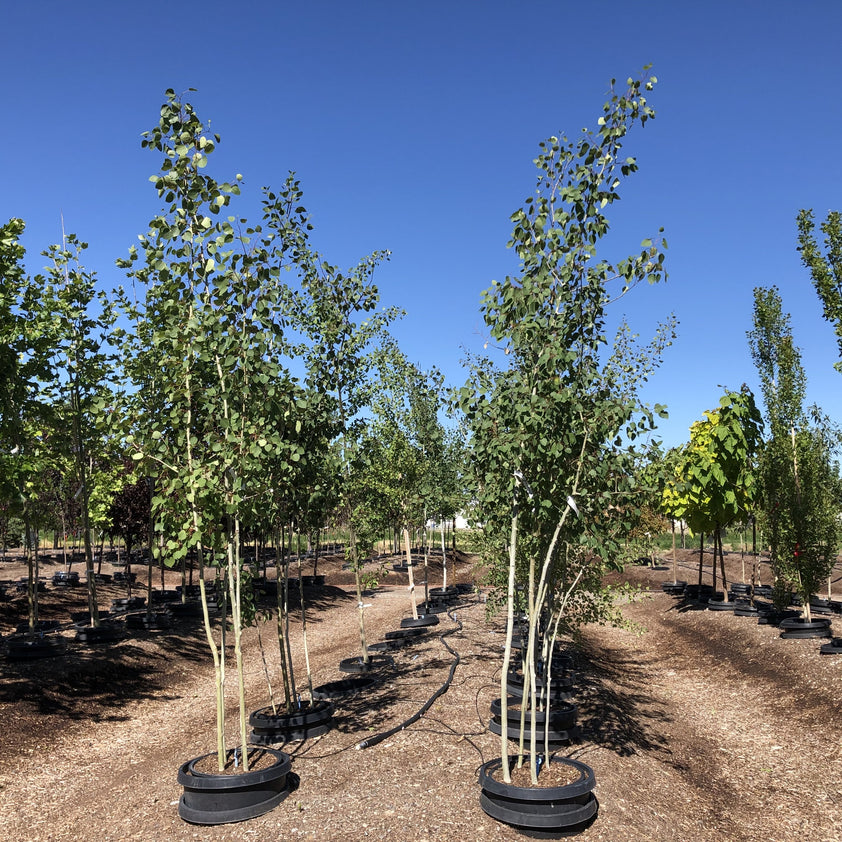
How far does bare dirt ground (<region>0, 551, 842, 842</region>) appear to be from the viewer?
6191mm

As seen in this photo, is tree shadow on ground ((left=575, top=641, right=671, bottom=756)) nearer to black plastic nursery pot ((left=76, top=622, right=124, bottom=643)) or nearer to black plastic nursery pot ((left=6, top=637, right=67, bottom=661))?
black plastic nursery pot ((left=6, top=637, right=67, bottom=661))

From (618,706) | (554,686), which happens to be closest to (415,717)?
(554,686)

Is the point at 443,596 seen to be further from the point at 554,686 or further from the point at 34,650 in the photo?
the point at 554,686

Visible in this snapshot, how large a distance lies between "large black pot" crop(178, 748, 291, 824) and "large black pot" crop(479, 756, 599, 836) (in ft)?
6.74

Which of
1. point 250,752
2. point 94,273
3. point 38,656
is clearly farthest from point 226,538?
point 94,273

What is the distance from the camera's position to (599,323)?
6180mm

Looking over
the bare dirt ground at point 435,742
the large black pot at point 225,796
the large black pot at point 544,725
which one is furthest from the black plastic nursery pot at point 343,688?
the large black pot at point 225,796

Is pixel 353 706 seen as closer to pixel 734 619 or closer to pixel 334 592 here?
pixel 734 619

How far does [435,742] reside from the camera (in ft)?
25.5

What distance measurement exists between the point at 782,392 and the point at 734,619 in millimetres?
5963

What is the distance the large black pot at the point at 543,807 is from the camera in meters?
5.57

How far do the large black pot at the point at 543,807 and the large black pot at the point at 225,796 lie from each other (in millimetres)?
2053

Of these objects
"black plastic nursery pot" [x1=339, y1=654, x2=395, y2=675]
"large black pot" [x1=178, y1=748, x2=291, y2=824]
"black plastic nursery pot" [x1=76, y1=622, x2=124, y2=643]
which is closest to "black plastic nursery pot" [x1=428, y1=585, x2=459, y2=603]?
"black plastic nursery pot" [x1=339, y1=654, x2=395, y2=675]

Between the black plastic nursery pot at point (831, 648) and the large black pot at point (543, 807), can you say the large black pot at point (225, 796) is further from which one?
the black plastic nursery pot at point (831, 648)
